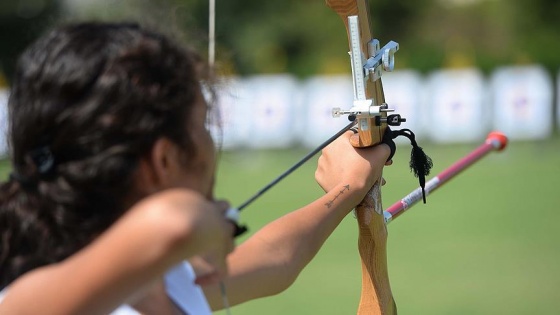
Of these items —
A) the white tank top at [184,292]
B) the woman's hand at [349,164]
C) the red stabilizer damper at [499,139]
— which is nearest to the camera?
the white tank top at [184,292]

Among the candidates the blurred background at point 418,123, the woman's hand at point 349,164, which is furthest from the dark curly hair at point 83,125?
the woman's hand at point 349,164

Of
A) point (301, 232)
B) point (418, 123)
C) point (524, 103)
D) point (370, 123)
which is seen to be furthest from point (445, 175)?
point (418, 123)

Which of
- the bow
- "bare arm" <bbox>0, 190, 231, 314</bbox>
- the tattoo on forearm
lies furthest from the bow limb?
"bare arm" <bbox>0, 190, 231, 314</bbox>

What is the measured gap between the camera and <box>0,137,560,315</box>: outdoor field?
5852 mm

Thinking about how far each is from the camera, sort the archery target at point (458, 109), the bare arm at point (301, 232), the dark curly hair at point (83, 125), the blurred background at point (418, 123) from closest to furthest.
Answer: the dark curly hair at point (83, 125)
the bare arm at point (301, 232)
the blurred background at point (418, 123)
the archery target at point (458, 109)

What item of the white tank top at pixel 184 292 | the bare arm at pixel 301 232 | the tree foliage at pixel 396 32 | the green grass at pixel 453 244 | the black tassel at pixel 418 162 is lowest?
the tree foliage at pixel 396 32

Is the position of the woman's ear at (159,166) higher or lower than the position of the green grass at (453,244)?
higher

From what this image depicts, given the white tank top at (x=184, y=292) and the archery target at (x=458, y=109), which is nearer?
the white tank top at (x=184, y=292)

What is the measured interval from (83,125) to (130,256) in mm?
172

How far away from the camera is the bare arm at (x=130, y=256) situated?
0.97 metres

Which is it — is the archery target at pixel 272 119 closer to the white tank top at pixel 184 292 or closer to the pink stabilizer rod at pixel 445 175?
the pink stabilizer rod at pixel 445 175

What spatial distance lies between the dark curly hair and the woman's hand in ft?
2.51

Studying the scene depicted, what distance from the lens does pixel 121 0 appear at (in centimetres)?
156

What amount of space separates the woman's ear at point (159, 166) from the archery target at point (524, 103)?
45.5ft
